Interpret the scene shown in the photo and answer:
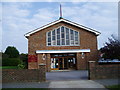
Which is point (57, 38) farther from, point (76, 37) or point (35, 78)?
point (35, 78)

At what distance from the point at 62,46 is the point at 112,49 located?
7837 mm

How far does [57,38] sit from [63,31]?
1416 mm

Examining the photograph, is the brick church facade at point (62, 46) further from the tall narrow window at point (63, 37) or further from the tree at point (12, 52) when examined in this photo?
the tree at point (12, 52)

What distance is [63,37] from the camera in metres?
26.6

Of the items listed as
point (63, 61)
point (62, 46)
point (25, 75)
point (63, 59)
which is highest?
point (62, 46)

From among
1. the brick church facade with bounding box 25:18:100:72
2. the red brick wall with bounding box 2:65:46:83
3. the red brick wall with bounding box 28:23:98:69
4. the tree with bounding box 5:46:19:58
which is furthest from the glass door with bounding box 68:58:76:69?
the tree with bounding box 5:46:19:58

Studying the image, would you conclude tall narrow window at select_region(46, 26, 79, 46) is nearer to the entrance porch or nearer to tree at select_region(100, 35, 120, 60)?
the entrance porch

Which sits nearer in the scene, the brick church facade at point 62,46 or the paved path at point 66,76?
the paved path at point 66,76

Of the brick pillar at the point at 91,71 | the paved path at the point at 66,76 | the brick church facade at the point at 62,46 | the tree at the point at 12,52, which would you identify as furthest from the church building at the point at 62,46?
the tree at the point at 12,52

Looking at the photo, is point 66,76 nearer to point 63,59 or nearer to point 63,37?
point 63,59

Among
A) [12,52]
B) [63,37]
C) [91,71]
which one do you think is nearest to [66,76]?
[91,71]

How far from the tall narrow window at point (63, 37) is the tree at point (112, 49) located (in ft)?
17.7

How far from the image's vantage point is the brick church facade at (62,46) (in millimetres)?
26016

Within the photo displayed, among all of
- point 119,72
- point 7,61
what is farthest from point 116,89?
point 7,61
